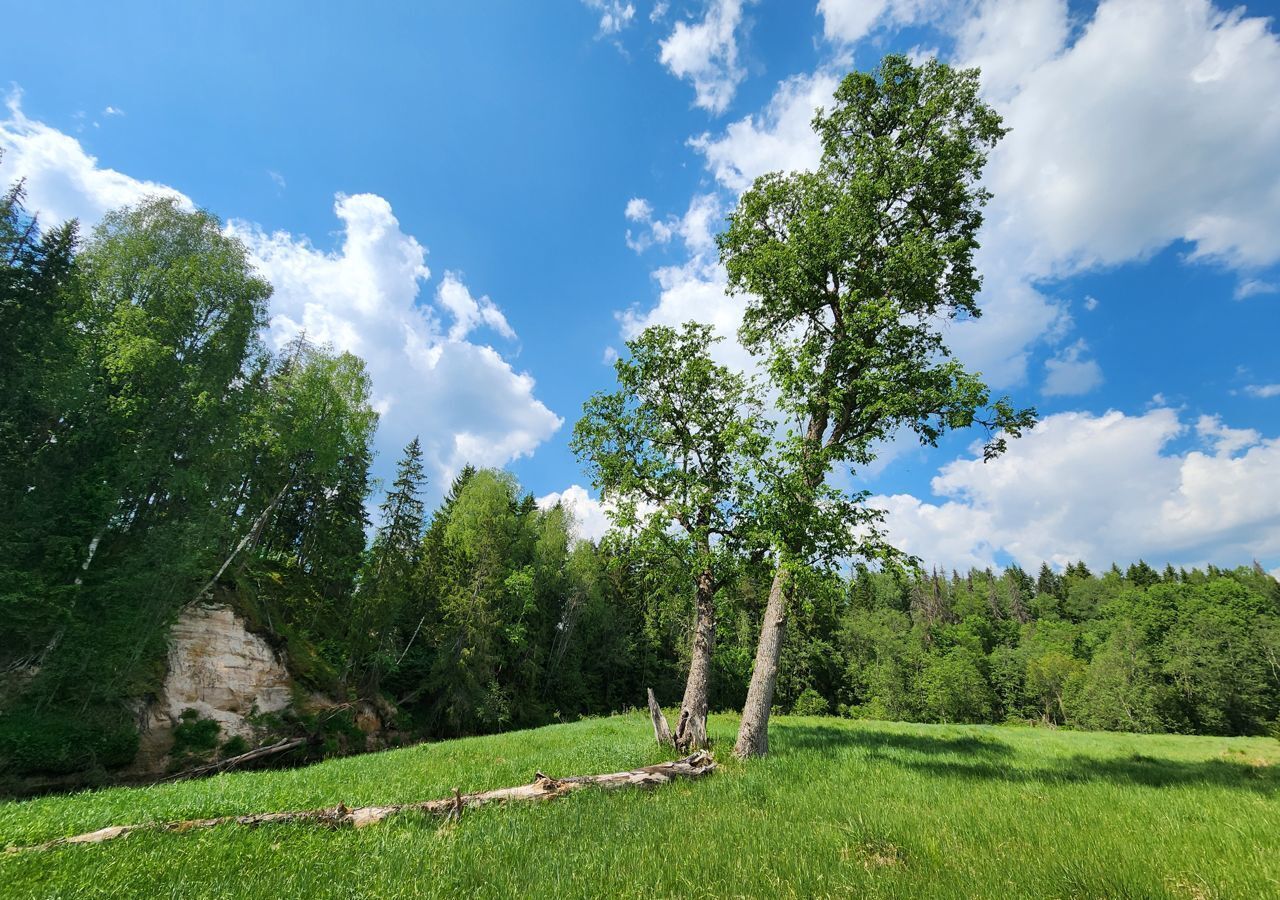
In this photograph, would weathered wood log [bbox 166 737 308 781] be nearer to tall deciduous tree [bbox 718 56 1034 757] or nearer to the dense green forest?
the dense green forest

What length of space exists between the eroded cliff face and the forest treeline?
1.25 meters

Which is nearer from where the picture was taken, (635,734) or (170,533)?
(635,734)

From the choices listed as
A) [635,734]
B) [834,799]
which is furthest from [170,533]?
[834,799]

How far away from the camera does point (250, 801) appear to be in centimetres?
891

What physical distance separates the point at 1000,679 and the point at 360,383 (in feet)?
336

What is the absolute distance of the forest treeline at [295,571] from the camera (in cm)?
2141

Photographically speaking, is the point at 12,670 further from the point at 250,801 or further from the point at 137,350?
the point at 250,801

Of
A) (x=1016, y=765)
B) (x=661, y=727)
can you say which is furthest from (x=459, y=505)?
(x=1016, y=765)

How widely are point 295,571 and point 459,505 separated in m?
13.5

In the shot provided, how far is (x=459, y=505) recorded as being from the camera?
47.2 meters

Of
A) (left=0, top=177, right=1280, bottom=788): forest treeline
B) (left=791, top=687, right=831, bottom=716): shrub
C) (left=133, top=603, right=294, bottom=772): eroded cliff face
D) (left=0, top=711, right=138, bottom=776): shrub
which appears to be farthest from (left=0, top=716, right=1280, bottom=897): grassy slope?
(left=791, top=687, right=831, bottom=716): shrub

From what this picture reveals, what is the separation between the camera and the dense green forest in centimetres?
1335

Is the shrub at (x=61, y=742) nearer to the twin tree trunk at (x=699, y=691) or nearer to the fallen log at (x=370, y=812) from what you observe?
the fallen log at (x=370, y=812)

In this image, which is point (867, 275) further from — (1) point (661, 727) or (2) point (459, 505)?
(2) point (459, 505)
